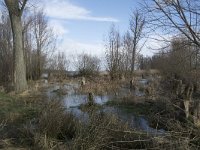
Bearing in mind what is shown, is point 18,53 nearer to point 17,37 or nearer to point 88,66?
point 17,37

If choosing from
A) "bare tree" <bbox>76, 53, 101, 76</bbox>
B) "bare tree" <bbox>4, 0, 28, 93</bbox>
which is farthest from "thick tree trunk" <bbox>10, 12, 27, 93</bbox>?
"bare tree" <bbox>76, 53, 101, 76</bbox>

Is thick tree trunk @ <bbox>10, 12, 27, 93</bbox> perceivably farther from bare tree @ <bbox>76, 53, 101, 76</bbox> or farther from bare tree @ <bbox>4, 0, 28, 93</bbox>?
bare tree @ <bbox>76, 53, 101, 76</bbox>

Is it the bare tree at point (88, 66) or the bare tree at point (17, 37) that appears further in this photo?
the bare tree at point (88, 66)

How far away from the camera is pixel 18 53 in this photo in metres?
21.6

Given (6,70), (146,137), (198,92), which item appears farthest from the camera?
(6,70)

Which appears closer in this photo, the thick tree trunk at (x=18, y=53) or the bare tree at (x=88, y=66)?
the thick tree trunk at (x=18, y=53)

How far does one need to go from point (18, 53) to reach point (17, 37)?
3.15 feet

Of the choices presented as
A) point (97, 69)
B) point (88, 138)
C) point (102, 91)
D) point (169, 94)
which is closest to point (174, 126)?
point (88, 138)

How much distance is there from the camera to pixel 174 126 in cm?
901

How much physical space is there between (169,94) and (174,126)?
6.08m

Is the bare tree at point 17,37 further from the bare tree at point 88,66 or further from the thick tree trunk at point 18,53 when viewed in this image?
the bare tree at point 88,66

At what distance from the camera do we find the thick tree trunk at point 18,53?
21.3 m

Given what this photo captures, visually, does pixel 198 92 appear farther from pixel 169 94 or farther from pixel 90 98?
pixel 90 98

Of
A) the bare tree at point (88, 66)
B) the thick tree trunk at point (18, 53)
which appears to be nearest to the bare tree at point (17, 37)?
the thick tree trunk at point (18, 53)
